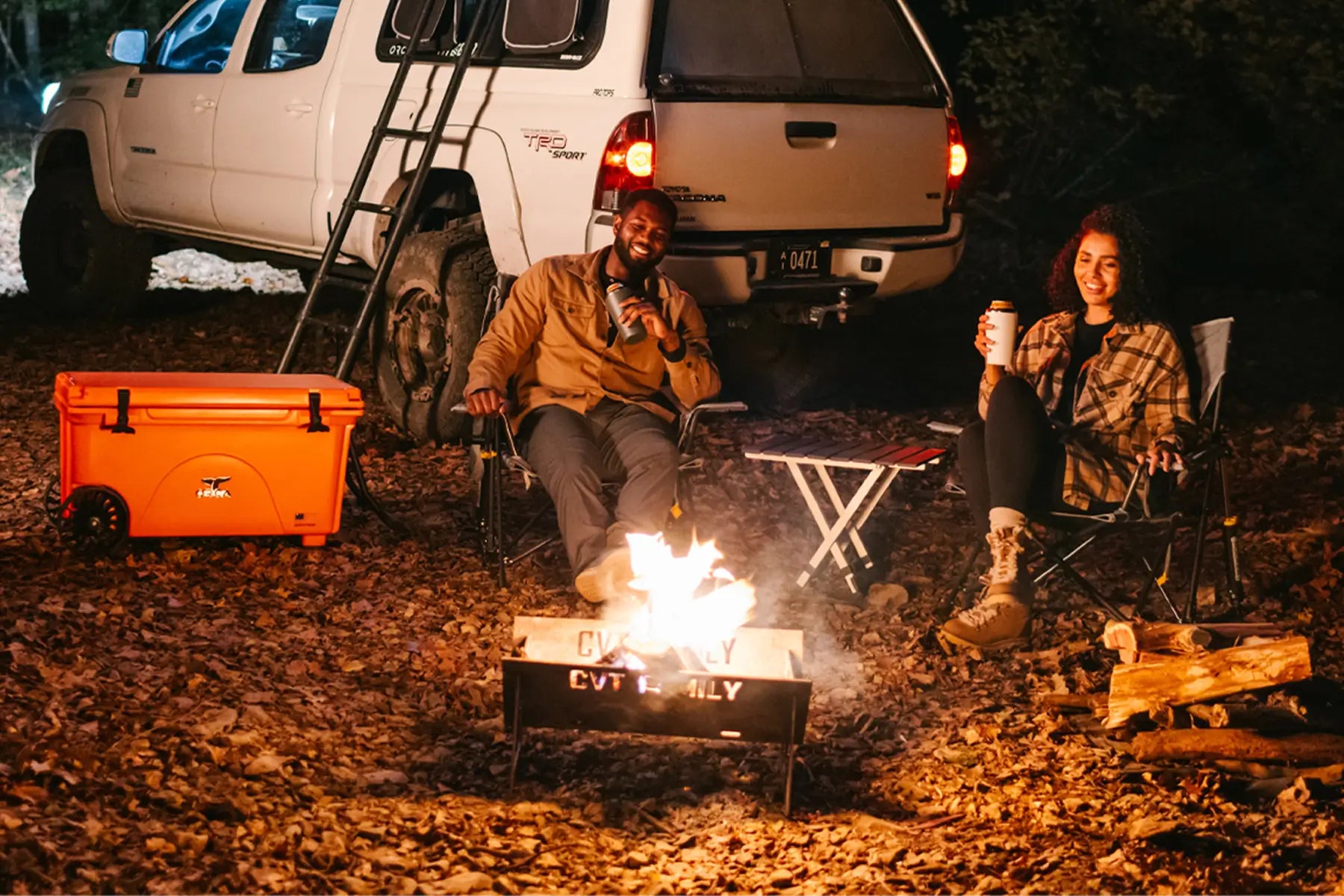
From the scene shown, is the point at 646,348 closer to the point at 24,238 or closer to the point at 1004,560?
the point at 1004,560

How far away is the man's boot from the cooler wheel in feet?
8.77

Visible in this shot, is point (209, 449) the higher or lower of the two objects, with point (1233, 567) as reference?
higher

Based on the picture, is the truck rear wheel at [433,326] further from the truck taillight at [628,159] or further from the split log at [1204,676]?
the split log at [1204,676]

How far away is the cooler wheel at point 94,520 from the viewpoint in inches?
201

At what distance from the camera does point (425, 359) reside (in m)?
6.92

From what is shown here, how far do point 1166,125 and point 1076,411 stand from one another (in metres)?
7.75

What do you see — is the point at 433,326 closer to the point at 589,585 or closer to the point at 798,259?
the point at 798,259

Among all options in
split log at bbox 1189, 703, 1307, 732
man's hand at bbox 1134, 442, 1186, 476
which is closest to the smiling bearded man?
man's hand at bbox 1134, 442, 1186, 476

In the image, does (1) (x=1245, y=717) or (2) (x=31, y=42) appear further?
(2) (x=31, y=42)

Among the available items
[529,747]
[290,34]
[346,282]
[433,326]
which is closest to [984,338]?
[529,747]

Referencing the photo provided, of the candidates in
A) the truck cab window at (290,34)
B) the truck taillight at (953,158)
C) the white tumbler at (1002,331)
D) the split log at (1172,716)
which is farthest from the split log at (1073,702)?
the truck cab window at (290,34)

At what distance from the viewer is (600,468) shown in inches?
199

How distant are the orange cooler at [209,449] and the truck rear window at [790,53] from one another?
72.7 inches

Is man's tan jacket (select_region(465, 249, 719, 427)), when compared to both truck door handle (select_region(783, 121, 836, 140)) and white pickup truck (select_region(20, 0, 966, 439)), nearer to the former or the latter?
white pickup truck (select_region(20, 0, 966, 439))
